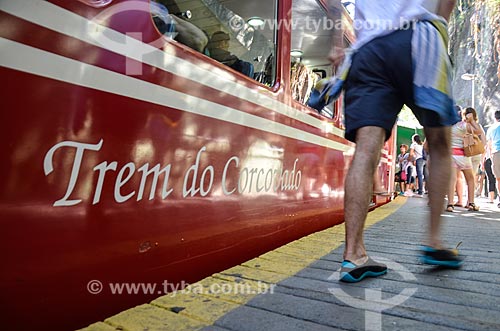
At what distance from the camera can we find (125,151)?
50.7 inches

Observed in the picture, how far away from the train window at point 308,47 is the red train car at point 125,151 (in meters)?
0.40

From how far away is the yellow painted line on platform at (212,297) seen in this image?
3.78ft

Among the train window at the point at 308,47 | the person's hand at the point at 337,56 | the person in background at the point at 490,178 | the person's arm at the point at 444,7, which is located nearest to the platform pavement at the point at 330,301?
the person's hand at the point at 337,56

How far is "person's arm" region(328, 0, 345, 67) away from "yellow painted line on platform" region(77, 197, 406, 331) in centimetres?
103

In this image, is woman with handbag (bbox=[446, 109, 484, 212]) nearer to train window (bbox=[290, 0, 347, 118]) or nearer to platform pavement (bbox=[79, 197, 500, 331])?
train window (bbox=[290, 0, 347, 118])

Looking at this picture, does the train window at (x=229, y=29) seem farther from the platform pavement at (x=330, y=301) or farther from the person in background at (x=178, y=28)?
the platform pavement at (x=330, y=301)

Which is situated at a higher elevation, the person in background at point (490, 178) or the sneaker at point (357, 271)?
the person in background at point (490, 178)

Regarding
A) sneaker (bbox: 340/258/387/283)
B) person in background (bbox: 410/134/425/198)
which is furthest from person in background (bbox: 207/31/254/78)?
person in background (bbox: 410/134/425/198)

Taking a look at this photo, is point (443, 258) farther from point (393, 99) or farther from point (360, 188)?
point (393, 99)

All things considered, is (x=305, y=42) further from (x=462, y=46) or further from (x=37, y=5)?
(x=462, y=46)

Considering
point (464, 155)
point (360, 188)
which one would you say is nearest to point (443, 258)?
point (360, 188)

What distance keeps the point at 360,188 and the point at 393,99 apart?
0.44 metres

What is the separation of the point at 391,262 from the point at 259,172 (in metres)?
0.82

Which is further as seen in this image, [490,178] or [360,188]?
[490,178]
